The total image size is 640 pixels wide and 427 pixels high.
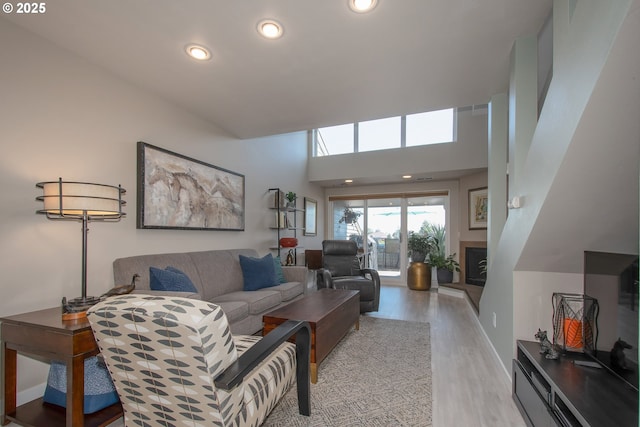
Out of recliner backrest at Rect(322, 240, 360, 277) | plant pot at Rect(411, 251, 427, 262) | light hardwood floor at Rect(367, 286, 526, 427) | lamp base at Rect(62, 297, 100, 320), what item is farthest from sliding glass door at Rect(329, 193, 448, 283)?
lamp base at Rect(62, 297, 100, 320)

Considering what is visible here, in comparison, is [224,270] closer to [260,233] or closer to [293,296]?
[293,296]

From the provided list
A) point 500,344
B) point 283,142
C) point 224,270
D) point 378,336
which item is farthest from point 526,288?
point 283,142

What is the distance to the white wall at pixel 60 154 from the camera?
1784 millimetres

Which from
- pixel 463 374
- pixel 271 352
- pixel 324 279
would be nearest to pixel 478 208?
pixel 324 279

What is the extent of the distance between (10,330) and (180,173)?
1.80 meters

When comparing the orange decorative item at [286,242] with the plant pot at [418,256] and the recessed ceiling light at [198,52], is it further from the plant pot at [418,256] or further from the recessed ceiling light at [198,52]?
the recessed ceiling light at [198,52]

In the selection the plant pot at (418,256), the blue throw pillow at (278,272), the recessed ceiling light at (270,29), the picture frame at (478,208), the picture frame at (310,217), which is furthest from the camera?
the picture frame at (310,217)

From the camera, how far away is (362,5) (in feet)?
5.34

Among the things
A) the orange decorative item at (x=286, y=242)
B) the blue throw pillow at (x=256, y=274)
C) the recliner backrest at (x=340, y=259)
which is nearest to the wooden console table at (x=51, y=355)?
the blue throw pillow at (x=256, y=274)

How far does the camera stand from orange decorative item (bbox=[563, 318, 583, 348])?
5.60 ft

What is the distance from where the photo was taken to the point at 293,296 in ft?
11.6

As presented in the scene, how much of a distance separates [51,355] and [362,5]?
2569mm

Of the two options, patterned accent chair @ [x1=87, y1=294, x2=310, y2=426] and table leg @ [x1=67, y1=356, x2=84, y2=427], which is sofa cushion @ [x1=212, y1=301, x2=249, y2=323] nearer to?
table leg @ [x1=67, y1=356, x2=84, y2=427]

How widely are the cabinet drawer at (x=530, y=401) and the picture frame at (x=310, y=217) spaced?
4.26 meters
